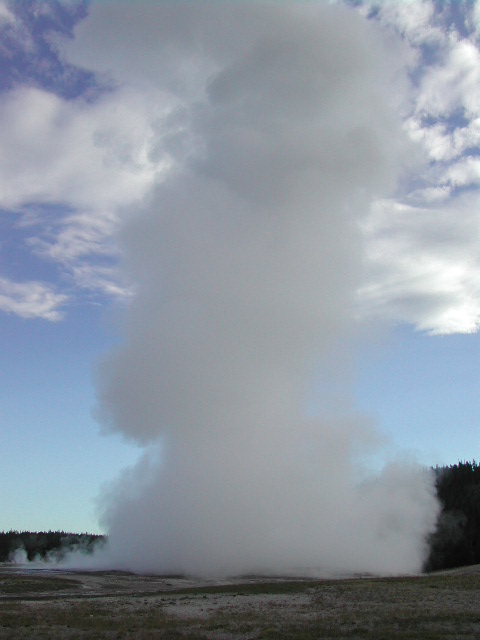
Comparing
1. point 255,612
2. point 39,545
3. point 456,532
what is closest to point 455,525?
point 456,532

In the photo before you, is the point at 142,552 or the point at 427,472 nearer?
the point at 142,552

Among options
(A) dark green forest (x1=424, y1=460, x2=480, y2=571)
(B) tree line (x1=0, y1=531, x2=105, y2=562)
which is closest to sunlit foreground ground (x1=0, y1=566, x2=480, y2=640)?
(A) dark green forest (x1=424, y1=460, x2=480, y2=571)

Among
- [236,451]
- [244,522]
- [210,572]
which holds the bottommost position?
[210,572]

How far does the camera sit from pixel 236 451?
102062 millimetres

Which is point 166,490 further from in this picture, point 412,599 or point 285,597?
point 412,599

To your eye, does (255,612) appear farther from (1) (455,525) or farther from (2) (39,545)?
(2) (39,545)

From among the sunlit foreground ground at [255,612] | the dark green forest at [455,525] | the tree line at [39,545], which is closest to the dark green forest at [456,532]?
the dark green forest at [455,525]

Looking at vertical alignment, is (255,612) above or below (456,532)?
below

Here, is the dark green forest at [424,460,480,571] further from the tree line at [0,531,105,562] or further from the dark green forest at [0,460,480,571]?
the tree line at [0,531,105,562]

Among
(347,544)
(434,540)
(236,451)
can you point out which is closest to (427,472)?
(434,540)

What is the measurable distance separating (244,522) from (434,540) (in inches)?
1148

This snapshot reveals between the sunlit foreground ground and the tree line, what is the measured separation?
86.3 m

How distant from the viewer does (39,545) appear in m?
158

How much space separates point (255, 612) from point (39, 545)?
457ft
